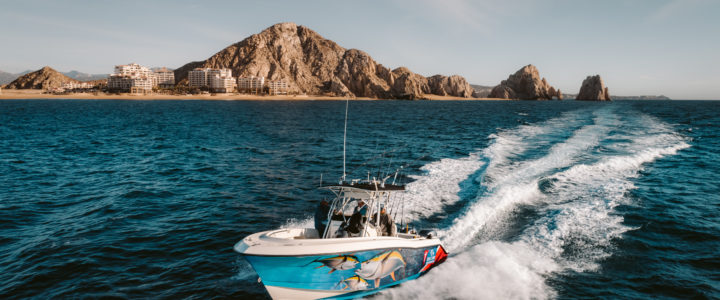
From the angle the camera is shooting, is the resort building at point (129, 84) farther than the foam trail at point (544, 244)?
Yes

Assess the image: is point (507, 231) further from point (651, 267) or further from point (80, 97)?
point (80, 97)

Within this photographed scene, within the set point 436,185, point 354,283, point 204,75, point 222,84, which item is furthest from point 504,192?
point 204,75

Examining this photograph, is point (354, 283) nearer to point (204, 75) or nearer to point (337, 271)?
point (337, 271)

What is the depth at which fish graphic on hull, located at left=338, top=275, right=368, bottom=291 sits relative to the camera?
8609mm

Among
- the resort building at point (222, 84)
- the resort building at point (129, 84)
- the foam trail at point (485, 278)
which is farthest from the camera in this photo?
the resort building at point (222, 84)

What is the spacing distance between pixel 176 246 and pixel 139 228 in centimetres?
240

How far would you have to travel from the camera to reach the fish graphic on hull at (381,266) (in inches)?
340

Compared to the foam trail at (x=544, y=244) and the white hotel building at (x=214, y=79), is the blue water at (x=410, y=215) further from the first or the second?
the white hotel building at (x=214, y=79)

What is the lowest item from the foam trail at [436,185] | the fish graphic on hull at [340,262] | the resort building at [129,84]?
the foam trail at [436,185]

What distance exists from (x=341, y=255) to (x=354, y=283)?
3.31 ft

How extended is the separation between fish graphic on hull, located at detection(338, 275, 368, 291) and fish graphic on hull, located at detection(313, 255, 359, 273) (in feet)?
1.20

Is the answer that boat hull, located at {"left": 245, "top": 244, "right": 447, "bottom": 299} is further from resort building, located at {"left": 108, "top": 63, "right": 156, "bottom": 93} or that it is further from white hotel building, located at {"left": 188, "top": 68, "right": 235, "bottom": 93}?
white hotel building, located at {"left": 188, "top": 68, "right": 235, "bottom": 93}

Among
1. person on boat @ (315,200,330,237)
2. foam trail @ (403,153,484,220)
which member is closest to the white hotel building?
foam trail @ (403,153,484,220)

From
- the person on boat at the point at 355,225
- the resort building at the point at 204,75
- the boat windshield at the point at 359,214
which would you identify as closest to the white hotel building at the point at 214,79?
the resort building at the point at 204,75
